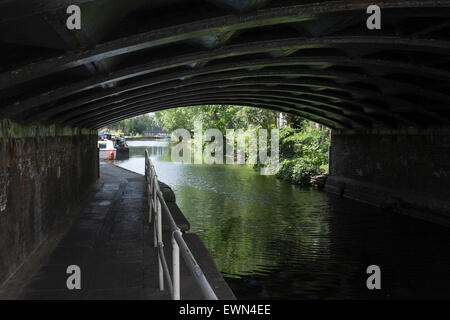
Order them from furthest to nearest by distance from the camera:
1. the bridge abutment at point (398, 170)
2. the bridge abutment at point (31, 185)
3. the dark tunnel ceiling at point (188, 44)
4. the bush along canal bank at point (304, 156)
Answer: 1. the bush along canal bank at point (304, 156)
2. the bridge abutment at point (398, 170)
3. the bridge abutment at point (31, 185)
4. the dark tunnel ceiling at point (188, 44)

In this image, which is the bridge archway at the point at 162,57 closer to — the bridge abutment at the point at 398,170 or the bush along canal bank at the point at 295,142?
the bridge abutment at the point at 398,170

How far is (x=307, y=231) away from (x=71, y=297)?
8.85 metres

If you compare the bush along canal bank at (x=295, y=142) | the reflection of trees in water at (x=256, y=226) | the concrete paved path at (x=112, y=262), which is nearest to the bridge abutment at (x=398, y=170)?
the bush along canal bank at (x=295, y=142)

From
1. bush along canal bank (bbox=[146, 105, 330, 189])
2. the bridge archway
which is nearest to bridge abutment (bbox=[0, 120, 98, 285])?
the bridge archway

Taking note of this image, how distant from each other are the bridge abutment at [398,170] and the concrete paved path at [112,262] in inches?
381

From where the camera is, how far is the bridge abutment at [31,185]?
5.57m

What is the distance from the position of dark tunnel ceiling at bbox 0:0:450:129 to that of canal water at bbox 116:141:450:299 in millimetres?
4167

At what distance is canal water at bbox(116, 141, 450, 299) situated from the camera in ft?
27.0

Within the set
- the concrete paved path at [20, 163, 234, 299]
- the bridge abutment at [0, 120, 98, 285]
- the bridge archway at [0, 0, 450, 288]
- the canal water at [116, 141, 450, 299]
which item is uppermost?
the bridge archway at [0, 0, 450, 288]

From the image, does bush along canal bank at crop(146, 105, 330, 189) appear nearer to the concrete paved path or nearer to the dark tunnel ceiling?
the dark tunnel ceiling

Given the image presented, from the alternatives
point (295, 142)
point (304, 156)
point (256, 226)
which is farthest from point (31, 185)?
point (295, 142)

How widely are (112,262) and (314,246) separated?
634cm

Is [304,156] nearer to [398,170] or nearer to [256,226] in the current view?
[398,170]
